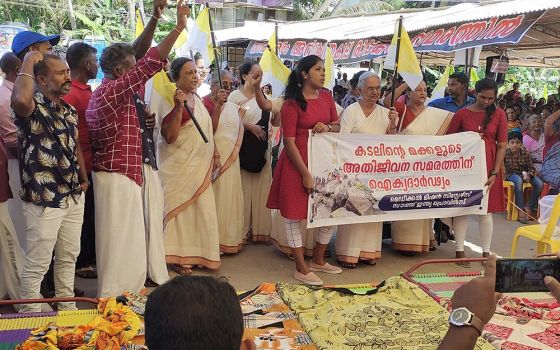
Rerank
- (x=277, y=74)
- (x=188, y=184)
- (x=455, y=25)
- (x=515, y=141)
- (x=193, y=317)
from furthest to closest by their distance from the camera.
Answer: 1. (x=455, y=25)
2. (x=515, y=141)
3. (x=277, y=74)
4. (x=188, y=184)
5. (x=193, y=317)

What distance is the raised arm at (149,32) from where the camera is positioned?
3.50 m

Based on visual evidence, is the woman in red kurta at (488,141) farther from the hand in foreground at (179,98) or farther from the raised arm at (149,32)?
the raised arm at (149,32)

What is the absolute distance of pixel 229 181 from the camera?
498 centimetres

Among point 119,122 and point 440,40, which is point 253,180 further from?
point 440,40

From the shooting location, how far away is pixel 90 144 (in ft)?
12.1

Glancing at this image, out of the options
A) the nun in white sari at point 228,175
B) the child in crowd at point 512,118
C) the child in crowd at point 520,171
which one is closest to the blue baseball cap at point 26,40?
the nun in white sari at point 228,175

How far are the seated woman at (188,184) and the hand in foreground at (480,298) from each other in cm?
301

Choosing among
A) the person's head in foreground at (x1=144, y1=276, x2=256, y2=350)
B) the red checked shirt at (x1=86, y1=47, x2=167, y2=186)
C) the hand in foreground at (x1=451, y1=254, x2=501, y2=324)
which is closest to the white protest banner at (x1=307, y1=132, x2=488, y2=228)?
the red checked shirt at (x1=86, y1=47, x2=167, y2=186)

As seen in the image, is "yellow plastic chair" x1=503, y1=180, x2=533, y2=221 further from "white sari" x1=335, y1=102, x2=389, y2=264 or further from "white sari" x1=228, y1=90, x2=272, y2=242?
"white sari" x1=228, y1=90, x2=272, y2=242

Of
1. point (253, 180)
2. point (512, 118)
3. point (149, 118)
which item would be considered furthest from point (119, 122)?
point (512, 118)

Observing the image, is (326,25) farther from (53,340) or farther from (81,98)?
(53,340)

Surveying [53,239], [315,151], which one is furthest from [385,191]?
[53,239]

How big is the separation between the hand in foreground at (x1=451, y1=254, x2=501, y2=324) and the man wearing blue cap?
9.86ft

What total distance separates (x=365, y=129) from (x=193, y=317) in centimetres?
370
